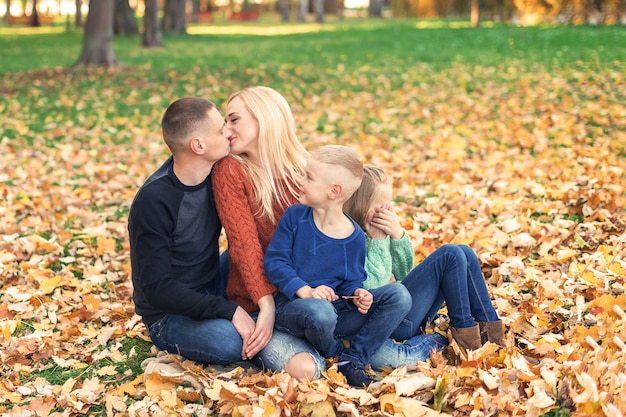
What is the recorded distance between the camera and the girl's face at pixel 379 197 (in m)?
3.62

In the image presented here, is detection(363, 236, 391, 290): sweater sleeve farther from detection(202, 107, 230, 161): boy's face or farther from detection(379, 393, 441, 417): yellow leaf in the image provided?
detection(202, 107, 230, 161): boy's face

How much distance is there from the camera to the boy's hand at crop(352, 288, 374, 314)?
3.24 meters

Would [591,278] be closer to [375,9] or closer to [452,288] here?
[452,288]

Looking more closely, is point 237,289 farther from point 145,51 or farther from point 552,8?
point 552,8

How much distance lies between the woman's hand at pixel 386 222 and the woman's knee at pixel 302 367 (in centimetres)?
74

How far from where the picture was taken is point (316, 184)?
331 centimetres

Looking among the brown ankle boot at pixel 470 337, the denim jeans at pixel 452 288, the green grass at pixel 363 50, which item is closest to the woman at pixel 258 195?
the denim jeans at pixel 452 288

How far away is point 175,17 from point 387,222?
93.0 feet

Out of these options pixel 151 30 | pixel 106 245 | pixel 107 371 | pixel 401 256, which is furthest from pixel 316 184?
pixel 151 30

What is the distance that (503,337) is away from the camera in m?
3.42

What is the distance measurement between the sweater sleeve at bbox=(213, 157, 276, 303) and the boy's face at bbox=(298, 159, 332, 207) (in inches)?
12.6

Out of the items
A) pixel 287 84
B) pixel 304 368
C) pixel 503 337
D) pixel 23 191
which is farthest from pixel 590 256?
pixel 287 84

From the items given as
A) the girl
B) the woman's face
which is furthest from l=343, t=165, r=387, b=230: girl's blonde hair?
the woman's face

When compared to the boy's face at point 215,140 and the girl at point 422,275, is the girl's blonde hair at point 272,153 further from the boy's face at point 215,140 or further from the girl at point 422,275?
the girl at point 422,275
